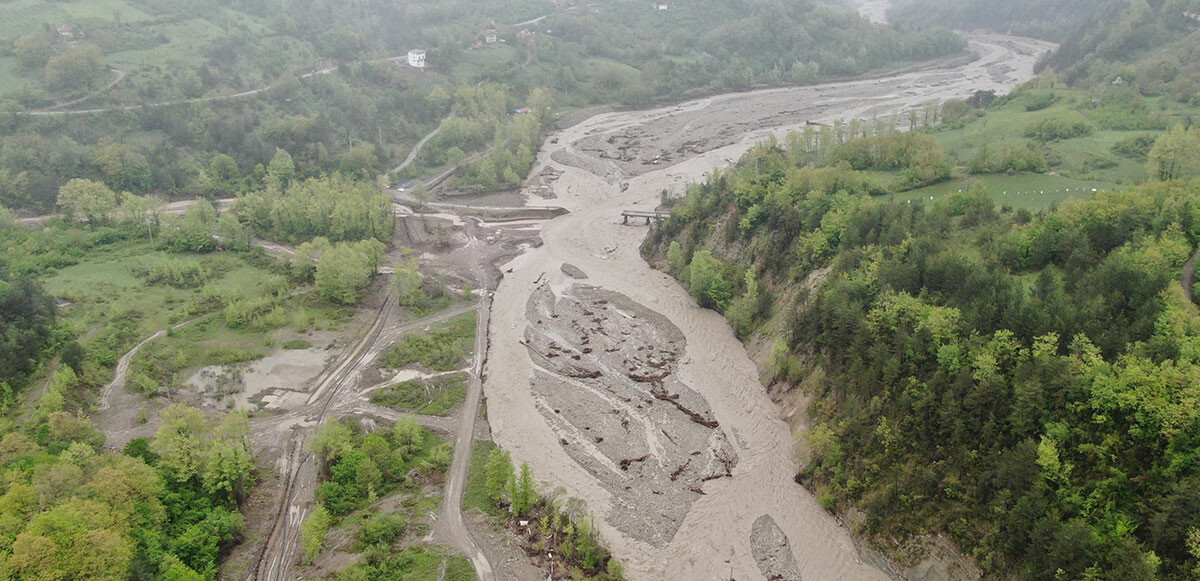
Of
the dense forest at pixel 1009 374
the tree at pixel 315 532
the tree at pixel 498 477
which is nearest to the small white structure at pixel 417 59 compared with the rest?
the dense forest at pixel 1009 374

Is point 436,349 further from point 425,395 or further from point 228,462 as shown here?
point 228,462

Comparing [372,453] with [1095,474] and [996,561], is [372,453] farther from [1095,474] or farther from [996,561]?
[1095,474]

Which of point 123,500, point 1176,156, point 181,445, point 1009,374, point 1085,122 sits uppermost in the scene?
point 1176,156

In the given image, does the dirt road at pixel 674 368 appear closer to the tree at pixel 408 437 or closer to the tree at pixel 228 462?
the tree at pixel 408 437

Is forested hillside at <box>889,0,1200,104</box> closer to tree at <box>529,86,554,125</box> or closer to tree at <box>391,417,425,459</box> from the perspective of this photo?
tree at <box>529,86,554,125</box>

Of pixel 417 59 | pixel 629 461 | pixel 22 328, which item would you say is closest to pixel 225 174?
pixel 22 328

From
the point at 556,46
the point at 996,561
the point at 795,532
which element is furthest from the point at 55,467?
the point at 556,46
